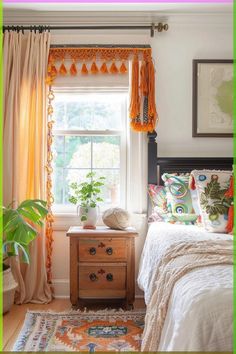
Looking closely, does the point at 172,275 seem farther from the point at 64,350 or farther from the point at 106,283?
the point at 106,283

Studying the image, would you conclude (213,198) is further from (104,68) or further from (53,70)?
(53,70)

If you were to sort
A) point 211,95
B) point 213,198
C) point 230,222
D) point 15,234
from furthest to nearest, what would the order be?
point 211,95 < point 15,234 < point 213,198 < point 230,222

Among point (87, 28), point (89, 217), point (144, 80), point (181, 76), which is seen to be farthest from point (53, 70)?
point (89, 217)

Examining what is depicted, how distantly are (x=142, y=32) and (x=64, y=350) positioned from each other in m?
2.65

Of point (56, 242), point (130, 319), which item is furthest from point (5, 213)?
point (130, 319)

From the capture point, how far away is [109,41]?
3.22 metres

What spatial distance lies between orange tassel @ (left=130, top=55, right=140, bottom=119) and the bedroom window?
241mm

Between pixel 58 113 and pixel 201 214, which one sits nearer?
pixel 201 214

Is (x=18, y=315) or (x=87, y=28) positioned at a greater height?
(x=87, y=28)

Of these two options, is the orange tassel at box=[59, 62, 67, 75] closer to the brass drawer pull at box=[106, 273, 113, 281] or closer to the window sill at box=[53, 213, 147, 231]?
the window sill at box=[53, 213, 147, 231]

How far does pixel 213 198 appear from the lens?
2.54 metres

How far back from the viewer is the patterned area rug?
2.22m

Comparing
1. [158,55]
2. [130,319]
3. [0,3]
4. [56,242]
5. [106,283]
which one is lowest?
[130,319]

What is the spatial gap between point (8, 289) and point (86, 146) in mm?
1432
